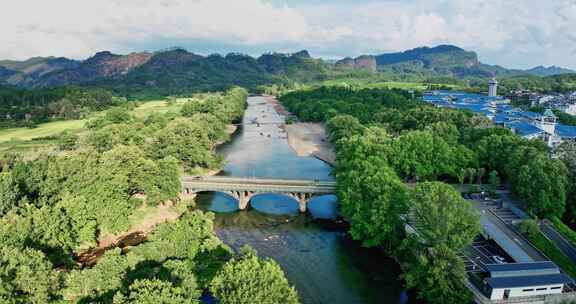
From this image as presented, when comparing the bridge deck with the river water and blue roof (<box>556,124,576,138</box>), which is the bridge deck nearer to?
the river water

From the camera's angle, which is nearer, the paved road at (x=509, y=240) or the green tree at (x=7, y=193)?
the paved road at (x=509, y=240)

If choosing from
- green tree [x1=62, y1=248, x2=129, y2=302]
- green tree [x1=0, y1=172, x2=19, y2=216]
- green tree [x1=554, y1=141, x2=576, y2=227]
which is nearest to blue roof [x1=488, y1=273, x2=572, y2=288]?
green tree [x1=554, y1=141, x2=576, y2=227]

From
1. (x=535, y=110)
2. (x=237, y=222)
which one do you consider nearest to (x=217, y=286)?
(x=237, y=222)

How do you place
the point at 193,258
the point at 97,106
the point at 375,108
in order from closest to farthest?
the point at 193,258, the point at 375,108, the point at 97,106

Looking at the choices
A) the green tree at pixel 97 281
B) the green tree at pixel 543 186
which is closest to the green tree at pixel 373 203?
the green tree at pixel 543 186

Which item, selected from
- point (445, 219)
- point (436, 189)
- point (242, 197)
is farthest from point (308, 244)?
point (445, 219)

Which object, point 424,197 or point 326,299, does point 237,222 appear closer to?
point 326,299

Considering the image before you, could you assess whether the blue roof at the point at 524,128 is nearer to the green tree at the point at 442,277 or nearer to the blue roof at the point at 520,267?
the blue roof at the point at 520,267
